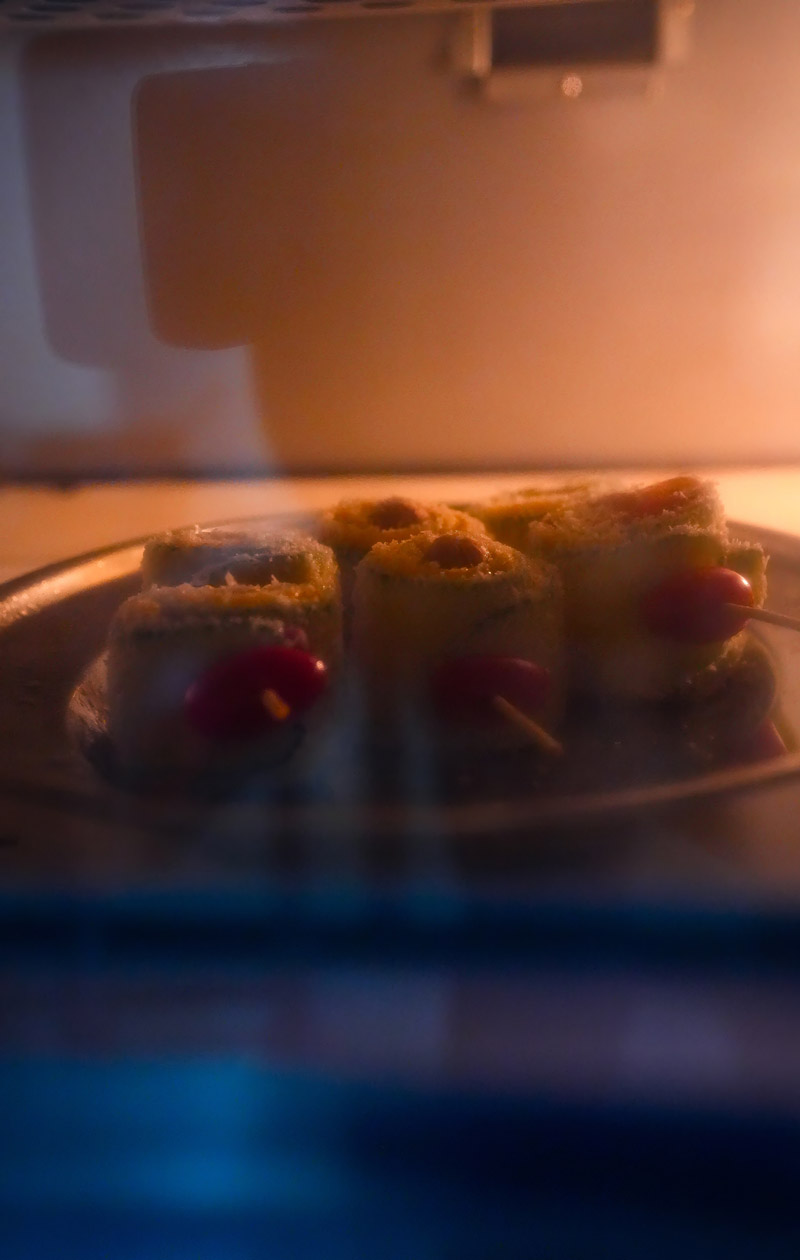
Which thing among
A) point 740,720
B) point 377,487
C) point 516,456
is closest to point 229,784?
point 740,720

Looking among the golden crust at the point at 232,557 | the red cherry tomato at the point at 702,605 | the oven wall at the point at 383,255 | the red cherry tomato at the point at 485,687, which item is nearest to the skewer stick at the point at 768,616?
the red cherry tomato at the point at 702,605

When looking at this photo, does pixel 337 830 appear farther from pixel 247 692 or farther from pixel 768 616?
pixel 768 616

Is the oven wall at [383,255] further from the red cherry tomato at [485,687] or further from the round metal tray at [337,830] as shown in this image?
the round metal tray at [337,830]

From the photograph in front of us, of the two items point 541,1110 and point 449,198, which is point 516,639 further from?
point 449,198

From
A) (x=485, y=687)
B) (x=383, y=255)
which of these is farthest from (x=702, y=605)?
(x=383, y=255)

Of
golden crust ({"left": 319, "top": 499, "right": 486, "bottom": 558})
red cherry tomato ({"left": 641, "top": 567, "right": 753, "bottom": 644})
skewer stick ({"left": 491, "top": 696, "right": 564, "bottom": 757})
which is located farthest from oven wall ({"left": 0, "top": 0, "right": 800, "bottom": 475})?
skewer stick ({"left": 491, "top": 696, "right": 564, "bottom": 757})

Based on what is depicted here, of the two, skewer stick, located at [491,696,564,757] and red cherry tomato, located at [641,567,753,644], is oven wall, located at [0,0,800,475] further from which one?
skewer stick, located at [491,696,564,757]
